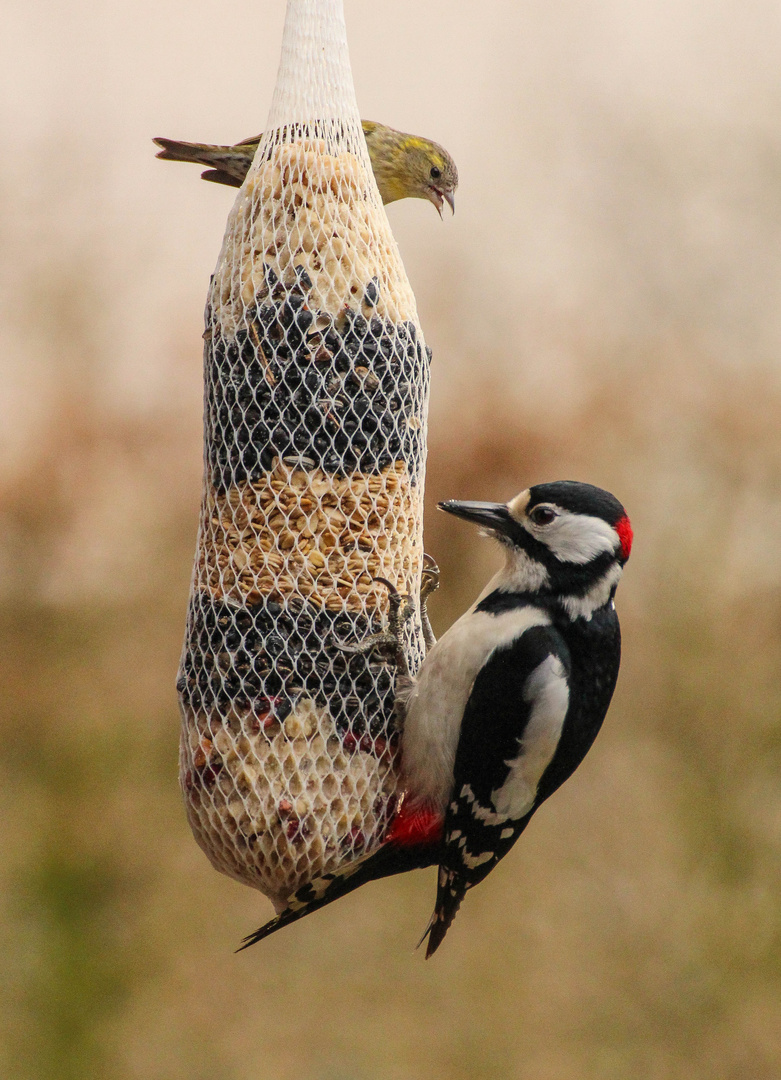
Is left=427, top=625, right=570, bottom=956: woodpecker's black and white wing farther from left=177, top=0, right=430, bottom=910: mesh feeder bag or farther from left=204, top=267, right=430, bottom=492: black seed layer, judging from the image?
left=204, top=267, right=430, bottom=492: black seed layer

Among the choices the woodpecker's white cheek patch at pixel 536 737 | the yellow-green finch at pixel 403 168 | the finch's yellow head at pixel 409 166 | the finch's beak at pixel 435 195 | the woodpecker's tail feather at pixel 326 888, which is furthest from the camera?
the finch's beak at pixel 435 195

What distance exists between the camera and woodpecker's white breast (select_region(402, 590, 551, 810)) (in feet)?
6.14

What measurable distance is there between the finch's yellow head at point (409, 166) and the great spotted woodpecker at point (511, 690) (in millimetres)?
1189

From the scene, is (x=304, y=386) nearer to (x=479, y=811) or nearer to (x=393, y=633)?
(x=393, y=633)

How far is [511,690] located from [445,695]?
0.13m

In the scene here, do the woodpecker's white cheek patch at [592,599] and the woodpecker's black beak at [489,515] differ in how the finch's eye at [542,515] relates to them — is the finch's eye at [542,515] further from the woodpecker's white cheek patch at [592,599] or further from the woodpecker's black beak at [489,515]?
the woodpecker's white cheek patch at [592,599]

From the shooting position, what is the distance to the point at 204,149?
2.21 metres

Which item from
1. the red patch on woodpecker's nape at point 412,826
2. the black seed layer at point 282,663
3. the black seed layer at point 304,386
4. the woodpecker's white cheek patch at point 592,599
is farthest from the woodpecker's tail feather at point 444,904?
the black seed layer at point 304,386

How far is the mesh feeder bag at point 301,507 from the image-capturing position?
1.81 metres

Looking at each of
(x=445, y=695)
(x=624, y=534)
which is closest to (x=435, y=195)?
(x=624, y=534)

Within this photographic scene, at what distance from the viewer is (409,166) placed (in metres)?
2.69

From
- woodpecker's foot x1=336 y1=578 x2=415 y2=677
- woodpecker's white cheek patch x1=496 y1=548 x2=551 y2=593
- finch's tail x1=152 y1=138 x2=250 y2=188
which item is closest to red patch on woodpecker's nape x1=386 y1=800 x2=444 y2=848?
woodpecker's foot x1=336 y1=578 x2=415 y2=677

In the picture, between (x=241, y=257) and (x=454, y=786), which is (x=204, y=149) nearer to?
(x=241, y=257)

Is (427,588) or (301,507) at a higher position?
(301,507)
